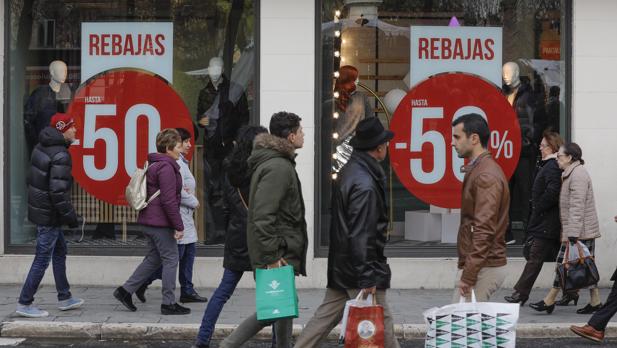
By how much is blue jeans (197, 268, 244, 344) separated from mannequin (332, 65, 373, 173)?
4078mm

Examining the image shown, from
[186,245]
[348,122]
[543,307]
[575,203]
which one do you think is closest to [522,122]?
[348,122]

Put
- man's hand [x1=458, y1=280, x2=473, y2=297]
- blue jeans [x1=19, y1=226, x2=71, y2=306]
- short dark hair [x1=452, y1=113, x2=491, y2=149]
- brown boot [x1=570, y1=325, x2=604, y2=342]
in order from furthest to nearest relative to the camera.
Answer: blue jeans [x1=19, y1=226, x2=71, y2=306] < brown boot [x1=570, y1=325, x2=604, y2=342] < short dark hair [x1=452, y1=113, x2=491, y2=149] < man's hand [x1=458, y1=280, x2=473, y2=297]

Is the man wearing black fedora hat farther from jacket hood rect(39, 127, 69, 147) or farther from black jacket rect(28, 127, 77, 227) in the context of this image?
jacket hood rect(39, 127, 69, 147)

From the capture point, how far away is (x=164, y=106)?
12.7m

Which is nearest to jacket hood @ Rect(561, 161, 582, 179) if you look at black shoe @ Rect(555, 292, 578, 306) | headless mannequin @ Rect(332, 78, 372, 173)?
black shoe @ Rect(555, 292, 578, 306)

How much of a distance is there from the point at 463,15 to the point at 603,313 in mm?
4509

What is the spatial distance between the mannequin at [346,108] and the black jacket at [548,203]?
97.0 inches

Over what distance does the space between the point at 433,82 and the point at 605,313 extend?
4091mm

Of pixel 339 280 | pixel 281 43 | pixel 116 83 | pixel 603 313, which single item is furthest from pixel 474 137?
pixel 116 83

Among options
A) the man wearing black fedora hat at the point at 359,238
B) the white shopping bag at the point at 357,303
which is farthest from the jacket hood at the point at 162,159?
the white shopping bag at the point at 357,303

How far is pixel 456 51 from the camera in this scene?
12.7m

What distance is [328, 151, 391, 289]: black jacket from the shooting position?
7262 millimetres

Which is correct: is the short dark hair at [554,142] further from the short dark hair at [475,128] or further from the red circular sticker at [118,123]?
the red circular sticker at [118,123]

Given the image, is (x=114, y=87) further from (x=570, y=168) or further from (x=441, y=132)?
(x=570, y=168)
